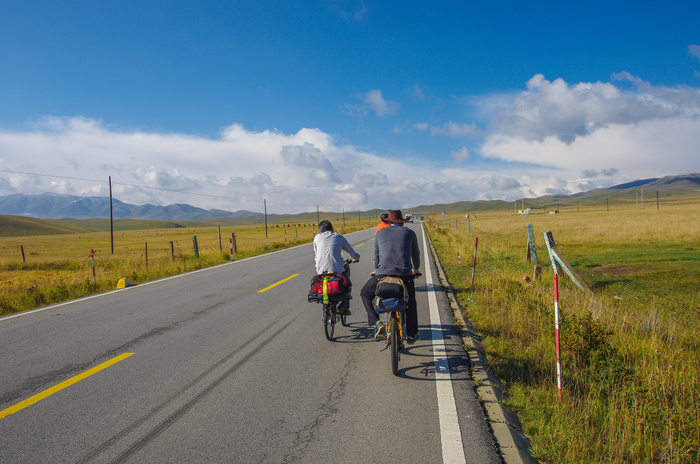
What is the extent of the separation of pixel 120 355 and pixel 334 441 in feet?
12.5

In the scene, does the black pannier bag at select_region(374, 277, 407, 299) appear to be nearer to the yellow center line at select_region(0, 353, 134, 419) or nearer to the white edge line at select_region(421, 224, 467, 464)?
the white edge line at select_region(421, 224, 467, 464)

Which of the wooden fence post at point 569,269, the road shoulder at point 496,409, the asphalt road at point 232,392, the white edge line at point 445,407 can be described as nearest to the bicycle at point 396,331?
the asphalt road at point 232,392

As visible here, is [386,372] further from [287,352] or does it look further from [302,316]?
[302,316]

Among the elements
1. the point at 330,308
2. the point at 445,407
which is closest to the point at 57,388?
the point at 330,308

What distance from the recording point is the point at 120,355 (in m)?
5.57

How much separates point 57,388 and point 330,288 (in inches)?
137

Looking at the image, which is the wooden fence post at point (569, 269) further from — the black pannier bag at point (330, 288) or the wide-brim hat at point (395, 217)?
the black pannier bag at point (330, 288)

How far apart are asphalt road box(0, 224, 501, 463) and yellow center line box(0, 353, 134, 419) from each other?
→ 0.02m

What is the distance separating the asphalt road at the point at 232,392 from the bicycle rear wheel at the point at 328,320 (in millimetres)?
178

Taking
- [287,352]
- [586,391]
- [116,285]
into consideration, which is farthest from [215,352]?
[116,285]

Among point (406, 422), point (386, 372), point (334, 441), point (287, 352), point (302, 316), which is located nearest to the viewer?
point (334, 441)

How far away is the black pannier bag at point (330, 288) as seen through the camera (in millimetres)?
6066

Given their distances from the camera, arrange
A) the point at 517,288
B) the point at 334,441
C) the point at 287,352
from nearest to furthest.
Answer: the point at 334,441, the point at 287,352, the point at 517,288

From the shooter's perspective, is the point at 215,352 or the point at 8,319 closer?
the point at 215,352
